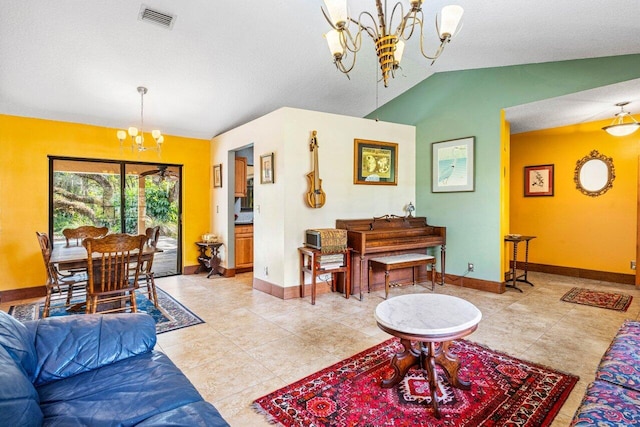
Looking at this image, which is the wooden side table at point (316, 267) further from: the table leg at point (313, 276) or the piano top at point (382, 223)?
the piano top at point (382, 223)

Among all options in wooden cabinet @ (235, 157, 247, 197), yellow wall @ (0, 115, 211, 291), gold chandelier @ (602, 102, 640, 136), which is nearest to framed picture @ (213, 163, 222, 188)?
wooden cabinet @ (235, 157, 247, 197)

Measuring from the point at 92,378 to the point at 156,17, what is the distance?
3.24m

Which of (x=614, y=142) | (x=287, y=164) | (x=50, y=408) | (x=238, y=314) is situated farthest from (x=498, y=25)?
(x=50, y=408)

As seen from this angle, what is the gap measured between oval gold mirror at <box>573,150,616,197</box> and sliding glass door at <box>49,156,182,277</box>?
6.98 meters

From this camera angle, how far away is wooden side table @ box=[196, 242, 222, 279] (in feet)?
18.9

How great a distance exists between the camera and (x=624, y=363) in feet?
5.49

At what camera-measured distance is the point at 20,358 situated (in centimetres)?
142

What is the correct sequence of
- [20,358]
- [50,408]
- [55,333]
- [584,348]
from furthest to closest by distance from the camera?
1. [584,348]
2. [55,333]
3. [20,358]
4. [50,408]

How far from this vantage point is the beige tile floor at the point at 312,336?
231cm

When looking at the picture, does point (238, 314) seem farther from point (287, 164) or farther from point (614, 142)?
point (614, 142)

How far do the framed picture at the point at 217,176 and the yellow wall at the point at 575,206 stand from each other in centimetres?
559

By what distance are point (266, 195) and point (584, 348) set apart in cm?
387

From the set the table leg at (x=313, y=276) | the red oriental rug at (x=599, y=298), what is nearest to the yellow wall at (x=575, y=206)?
the red oriental rug at (x=599, y=298)

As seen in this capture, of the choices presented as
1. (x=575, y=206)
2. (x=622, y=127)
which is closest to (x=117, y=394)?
(x=622, y=127)
